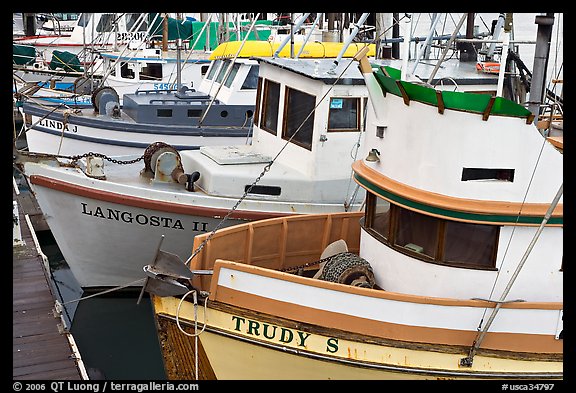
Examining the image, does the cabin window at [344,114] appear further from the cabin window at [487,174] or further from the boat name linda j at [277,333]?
the boat name linda j at [277,333]

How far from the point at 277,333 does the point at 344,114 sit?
15.5 feet

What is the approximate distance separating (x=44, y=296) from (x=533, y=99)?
23.9ft

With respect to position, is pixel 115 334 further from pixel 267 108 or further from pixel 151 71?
pixel 151 71

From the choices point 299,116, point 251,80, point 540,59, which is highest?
point 540,59

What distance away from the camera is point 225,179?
1153 cm

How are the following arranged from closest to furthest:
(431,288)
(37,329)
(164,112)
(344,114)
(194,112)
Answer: (431,288)
(37,329)
(344,114)
(164,112)
(194,112)

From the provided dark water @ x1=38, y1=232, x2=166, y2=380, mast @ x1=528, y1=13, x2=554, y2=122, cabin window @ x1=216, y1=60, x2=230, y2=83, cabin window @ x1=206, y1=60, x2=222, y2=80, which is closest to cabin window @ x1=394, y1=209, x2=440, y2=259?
mast @ x1=528, y1=13, x2=554, y2=122

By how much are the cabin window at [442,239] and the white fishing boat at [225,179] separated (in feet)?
11.0

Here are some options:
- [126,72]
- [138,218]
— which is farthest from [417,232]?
[126,72]

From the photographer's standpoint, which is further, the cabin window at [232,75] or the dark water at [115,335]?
the cabin window at [232,75]

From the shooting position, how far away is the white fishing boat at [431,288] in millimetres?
7258

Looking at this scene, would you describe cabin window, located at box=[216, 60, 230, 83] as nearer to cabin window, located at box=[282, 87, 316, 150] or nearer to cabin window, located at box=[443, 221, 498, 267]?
cabin window, located at box=[282, 87, 316, 150]

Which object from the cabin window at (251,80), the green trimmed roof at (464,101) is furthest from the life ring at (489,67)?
the cabin window at (251,80)
